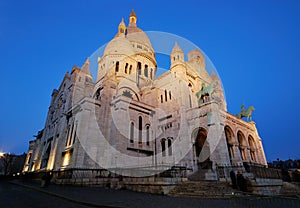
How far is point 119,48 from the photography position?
33844 mm

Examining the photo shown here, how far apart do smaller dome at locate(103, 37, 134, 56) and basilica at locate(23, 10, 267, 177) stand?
4.55 m

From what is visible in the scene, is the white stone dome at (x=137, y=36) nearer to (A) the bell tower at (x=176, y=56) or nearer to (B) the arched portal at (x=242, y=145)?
(A) the bell tower at (x=176, y=56)

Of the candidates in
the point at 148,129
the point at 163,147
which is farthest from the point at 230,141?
the point at 148,129

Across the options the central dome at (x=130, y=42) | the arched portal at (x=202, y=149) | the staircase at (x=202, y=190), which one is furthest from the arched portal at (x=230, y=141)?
the central dome at (x=130, y=42)

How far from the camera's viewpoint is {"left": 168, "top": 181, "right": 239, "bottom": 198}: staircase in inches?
388

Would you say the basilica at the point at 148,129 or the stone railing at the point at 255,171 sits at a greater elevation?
the basilica at the point at 148,129

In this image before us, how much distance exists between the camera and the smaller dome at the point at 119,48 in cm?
3366

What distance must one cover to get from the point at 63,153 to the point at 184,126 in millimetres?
15756

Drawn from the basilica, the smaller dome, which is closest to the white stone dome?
the smaller dome

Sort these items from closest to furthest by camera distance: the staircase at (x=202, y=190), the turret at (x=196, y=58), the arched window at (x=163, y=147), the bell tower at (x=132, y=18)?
the staircase at (x=202, y=190), the arched window at (x=163, y=147), the turret at (x=196, y=58), the bell tower at (x=132, y=18)

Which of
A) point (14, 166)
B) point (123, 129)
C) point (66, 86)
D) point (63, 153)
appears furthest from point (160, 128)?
point (14, 166)

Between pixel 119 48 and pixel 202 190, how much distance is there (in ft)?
98.6

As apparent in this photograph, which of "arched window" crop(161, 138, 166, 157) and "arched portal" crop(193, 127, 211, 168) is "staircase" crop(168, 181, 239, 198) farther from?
"arched window" crop(161, 138, 166, 157)

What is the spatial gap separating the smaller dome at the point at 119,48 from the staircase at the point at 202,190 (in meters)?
28.2
